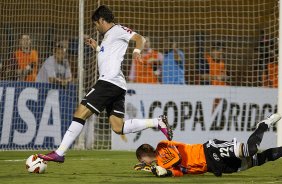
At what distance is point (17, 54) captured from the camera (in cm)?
1689

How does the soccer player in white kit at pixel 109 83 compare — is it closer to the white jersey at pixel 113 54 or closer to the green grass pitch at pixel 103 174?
the white jersey at pixel 113 54

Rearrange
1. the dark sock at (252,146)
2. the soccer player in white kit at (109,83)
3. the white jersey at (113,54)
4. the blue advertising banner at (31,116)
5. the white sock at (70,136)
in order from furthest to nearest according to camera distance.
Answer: the blue advertising banner at (31,116) → the white jersey at (113,54) → the soccer player in white kit at (109,83) → the white sock at (70,136) → the dark sock at (252,146)

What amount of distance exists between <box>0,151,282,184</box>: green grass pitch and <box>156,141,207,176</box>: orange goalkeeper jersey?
0.47 ft

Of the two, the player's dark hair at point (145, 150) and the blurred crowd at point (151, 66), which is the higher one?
the blurred crowd at point (151, 66)

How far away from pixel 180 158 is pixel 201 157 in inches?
9.9

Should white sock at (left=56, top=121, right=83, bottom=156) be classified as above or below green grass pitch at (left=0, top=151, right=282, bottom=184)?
above

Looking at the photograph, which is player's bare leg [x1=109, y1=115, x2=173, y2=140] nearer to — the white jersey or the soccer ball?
the white jersey

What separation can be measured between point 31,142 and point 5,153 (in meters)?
1.16

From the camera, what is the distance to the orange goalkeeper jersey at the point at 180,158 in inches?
385

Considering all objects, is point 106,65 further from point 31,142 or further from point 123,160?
point 31,142

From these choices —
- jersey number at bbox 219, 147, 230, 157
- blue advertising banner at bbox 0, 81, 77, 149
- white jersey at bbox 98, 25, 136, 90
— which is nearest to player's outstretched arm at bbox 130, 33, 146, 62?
white jersey at bbox 98, 25, 136, 90

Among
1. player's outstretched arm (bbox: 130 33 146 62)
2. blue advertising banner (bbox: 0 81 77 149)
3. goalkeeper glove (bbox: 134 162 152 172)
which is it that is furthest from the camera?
blue advertising banner (bbox: 0 81 77 149)

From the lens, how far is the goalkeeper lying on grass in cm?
973

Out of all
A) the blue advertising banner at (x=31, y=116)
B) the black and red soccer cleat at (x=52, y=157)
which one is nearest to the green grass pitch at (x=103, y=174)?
the black and red soccer cleat at (x=52, y=157)
